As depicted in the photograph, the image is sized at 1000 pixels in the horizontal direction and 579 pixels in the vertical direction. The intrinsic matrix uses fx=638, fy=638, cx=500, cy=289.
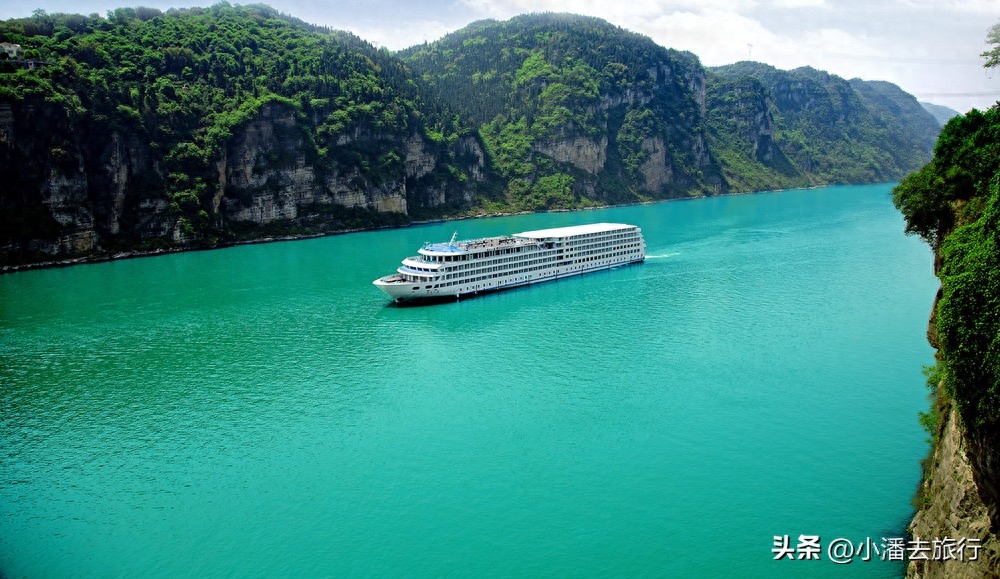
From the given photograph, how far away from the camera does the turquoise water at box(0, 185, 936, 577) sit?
20.5m

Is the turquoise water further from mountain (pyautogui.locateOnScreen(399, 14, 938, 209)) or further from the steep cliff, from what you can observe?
mountain (pyautogui.locateOnScreen(399, 14, 938, 209))

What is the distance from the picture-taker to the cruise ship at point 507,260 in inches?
1982

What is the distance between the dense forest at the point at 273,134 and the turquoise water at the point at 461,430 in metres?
28.6

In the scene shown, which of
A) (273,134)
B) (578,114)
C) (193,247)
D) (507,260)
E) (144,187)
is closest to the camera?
(507,260)

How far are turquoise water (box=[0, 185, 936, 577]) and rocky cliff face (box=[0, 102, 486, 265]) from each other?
2240 cm

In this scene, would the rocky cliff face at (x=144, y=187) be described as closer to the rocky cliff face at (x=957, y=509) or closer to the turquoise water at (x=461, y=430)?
the turquoise water at (x=461, y=430)

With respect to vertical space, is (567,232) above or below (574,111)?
below

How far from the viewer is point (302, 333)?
43.3 metres

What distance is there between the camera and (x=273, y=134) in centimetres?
9781

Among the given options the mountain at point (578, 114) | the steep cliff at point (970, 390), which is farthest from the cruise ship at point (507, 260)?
the mountain at point (578, 114)

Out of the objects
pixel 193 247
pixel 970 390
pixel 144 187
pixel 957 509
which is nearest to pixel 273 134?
pixel 144 187

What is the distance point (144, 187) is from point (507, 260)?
55.3 meters

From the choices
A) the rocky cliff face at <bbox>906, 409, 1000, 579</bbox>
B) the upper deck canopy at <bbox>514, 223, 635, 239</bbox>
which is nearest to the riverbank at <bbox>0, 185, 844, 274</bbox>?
the upper deck canopy at <bbox>514, 223, 635, 239</bbox>

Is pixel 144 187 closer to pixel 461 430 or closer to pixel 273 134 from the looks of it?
pixel 273 134
